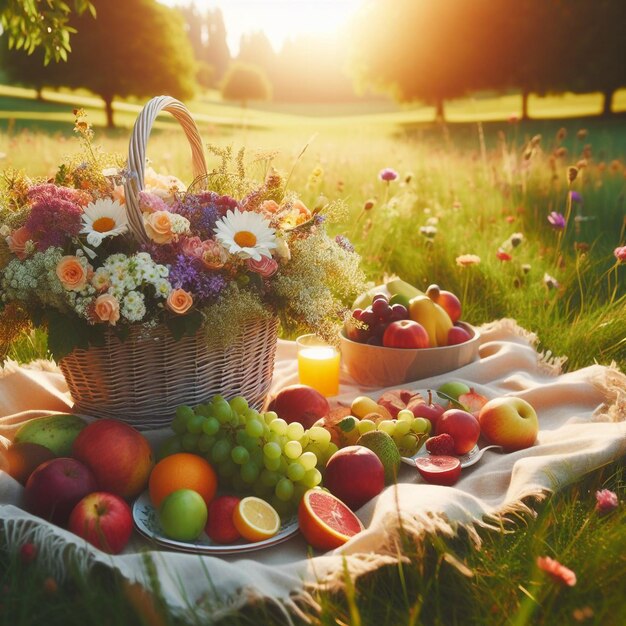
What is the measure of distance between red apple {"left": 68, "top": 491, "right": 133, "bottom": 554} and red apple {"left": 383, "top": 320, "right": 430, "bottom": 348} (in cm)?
171

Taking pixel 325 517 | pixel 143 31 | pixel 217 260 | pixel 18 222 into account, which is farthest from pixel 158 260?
pixel 143 31

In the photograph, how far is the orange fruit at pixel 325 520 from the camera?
2.21 m

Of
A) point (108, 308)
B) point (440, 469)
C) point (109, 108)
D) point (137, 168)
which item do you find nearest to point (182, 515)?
point (108, 308)

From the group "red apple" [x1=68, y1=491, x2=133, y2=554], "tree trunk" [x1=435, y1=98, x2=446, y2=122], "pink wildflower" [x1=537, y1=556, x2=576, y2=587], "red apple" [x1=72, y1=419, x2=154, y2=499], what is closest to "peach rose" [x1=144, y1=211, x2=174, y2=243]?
"red apple" [x1=72, y1=419, x2=154, y2=499]

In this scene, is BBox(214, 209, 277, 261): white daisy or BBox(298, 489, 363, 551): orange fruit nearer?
BBox(298, 489, 363, 551): orange fruit

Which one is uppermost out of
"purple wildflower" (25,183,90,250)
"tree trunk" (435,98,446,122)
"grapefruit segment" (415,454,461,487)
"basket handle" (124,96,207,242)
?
"tree trunk" (435,98,446,122)

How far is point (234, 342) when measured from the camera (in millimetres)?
2766

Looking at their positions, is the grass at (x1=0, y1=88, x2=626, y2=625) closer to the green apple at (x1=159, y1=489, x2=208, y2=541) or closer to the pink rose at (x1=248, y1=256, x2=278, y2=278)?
the green apple at (x1=159, y1=489, x2=208, y2=541)

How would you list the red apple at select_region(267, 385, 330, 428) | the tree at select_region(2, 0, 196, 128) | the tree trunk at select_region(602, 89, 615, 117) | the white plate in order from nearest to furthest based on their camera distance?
the white plate < the red apple at select_region(267, 385, 330, 428) < the tree trunk at select_region(602, 89, 615, 117) < the tree at select_region(2, 0, 196, 128)

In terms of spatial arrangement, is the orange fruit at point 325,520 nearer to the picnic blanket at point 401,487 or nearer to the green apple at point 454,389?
the picnic blanket at point 401,487

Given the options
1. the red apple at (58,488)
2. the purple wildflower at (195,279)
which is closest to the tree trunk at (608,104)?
the purple wildflower at (195,279)

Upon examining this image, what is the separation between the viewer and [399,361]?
11.5 feet

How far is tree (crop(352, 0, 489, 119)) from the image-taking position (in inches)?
1032

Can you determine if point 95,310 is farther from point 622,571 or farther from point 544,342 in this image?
point 544,342
